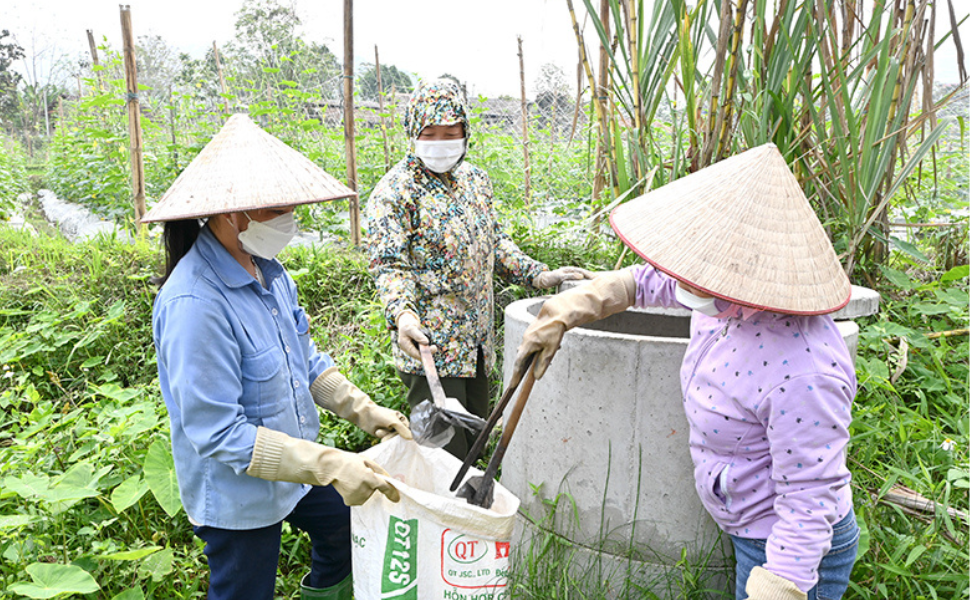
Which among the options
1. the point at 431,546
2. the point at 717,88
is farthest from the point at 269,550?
the point at 717,88

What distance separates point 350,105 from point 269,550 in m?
3.55

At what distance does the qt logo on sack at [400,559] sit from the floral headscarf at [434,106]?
1.25 m

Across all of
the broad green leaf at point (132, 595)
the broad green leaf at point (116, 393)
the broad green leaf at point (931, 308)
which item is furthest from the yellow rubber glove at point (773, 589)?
the broad green leaf at point (116, 393)

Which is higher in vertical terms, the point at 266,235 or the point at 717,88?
the point at 717,88

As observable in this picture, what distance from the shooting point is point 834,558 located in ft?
4.33

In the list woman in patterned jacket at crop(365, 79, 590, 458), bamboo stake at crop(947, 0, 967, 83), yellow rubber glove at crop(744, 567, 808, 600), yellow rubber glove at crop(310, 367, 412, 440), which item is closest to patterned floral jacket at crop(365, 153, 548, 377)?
woman in patterned jacket at crop(365, 79, 590, 458)

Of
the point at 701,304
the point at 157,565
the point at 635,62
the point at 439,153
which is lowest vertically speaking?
the point at 157,565

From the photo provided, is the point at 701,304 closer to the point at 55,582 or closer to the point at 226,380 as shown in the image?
the point at 226,380

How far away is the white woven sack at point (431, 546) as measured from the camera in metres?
1.44

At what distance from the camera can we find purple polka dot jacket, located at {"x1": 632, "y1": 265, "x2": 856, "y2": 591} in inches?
46.0

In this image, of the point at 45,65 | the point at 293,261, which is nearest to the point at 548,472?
the point at 293,261

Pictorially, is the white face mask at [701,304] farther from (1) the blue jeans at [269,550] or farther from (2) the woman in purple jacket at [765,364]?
(1) the blue jeans at [269,550]

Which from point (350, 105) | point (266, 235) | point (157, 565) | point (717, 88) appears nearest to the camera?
point (266, 235)

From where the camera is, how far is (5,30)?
67.2 feet
